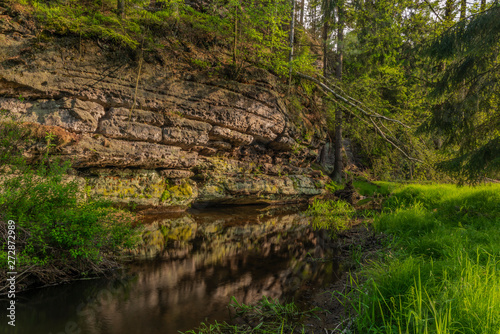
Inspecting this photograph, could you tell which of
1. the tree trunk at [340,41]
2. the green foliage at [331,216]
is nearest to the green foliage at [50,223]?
the green foliage at [331,216]

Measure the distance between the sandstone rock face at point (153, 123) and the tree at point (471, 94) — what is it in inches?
293

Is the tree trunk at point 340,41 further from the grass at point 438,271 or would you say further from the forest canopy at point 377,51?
the grass at point 438,271

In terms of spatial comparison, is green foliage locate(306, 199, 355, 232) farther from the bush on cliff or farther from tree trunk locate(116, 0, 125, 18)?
tree trunk locate(116, 0, 125, 18)

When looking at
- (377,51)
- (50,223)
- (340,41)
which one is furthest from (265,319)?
(377,51)

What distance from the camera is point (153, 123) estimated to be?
1100 cm

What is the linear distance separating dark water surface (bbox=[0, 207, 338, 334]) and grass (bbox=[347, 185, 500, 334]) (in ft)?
5.07

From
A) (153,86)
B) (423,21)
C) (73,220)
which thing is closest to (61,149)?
(153,86)

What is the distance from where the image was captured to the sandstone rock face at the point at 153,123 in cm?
899

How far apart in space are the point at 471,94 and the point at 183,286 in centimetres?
858

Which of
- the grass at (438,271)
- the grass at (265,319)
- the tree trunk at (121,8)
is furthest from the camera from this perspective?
the tree trunk at (121,8)

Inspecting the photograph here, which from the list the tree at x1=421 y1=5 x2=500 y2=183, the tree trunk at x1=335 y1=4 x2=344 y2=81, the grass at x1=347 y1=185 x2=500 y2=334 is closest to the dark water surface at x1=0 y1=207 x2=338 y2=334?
the grass at x1=347 y1=185 x2=500 y2=334

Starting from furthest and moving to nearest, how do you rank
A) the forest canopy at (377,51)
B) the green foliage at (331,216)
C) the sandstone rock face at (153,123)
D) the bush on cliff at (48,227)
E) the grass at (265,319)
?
the green foliage at (331,216), the sandstone rock face at (153,123), the forest canopy at (377,51), the bush on cliff at (48,227), the grass at (265,319)

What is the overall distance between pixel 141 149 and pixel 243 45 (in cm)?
723

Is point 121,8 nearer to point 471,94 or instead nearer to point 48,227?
point 48,227
